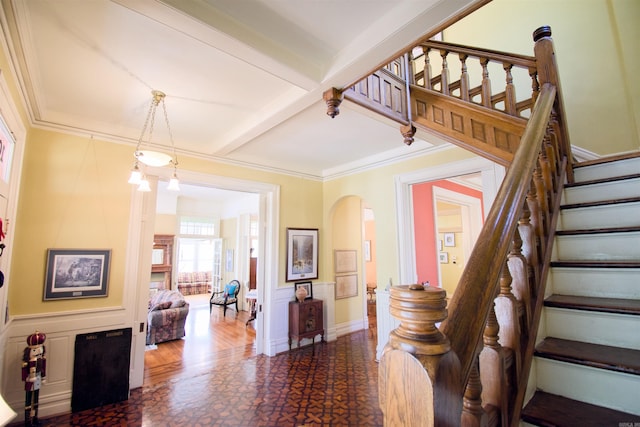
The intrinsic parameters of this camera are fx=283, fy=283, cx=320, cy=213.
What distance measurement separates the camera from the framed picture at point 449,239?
7151 millimetres

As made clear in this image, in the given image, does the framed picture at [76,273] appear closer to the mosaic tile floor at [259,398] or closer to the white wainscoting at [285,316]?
the mosaic tile floor at [259,398]

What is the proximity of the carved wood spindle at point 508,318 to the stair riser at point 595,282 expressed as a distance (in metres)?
0.67

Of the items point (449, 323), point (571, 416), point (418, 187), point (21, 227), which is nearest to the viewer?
point (449, 323)

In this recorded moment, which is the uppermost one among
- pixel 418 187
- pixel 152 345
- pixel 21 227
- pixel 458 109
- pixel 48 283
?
pixel 458 109

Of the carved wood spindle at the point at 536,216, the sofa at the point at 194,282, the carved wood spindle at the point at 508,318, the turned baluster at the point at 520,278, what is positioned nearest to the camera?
the carved wood spindle at the point at 508,318

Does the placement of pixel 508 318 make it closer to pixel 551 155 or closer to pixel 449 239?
pixel 551 155

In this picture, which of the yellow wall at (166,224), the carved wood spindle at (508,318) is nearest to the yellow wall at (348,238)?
the carved wood spindle at (508,318)

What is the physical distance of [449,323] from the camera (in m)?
0.64

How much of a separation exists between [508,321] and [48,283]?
376 cm

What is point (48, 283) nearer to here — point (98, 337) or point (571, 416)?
point (98, 337)

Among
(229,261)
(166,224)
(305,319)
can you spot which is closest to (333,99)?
(305,319)

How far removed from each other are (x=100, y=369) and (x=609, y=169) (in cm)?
475

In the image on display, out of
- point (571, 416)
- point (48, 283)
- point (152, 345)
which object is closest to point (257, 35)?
point (571, 416)

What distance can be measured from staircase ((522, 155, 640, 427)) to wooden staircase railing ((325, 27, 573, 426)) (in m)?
0.13
